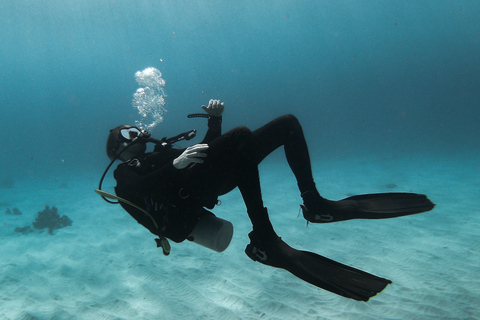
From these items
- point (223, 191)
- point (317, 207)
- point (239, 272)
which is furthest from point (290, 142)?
point (239, 272)

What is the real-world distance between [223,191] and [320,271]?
140 centimetres

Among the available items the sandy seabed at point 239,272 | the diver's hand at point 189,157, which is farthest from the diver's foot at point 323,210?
the sandy seabed at point 239,272

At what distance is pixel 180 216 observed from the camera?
105 inches

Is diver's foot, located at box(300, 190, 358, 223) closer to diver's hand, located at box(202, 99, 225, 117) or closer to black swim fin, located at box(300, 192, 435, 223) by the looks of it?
black swim fin, located at box(300, 192, 435, 223)

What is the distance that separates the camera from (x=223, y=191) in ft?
10.4

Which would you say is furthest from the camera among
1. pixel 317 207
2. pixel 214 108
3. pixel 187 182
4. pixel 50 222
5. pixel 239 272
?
pixel 50 222

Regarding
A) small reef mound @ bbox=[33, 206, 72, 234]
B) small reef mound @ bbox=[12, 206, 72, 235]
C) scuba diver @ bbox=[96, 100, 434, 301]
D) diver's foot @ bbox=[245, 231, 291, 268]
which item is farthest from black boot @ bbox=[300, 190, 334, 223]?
small reef mound @ bbox=[33, 206, 72, 234]

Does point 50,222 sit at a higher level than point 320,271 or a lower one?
lower

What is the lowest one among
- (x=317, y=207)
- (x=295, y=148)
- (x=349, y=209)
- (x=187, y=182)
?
(x=187, y=182)

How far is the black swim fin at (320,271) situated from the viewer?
2.23 m

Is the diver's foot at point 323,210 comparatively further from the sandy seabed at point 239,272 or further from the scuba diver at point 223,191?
the sandy seabed at point 239,272

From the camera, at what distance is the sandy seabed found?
13.2 feet

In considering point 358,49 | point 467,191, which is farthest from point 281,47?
point 467,191

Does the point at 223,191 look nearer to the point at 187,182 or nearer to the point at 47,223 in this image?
the point at 187,182
